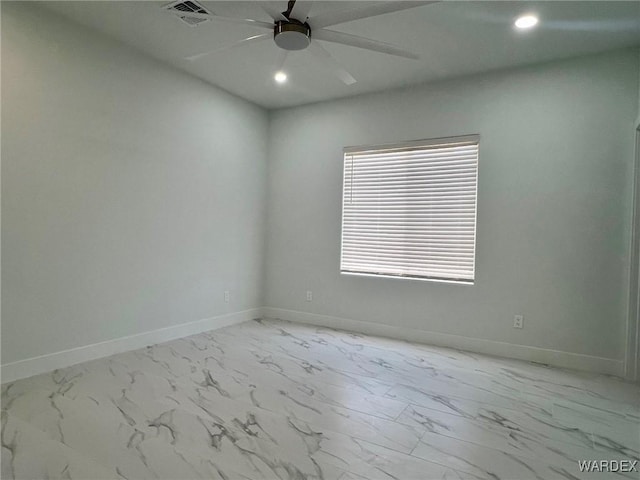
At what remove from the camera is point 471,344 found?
384cm

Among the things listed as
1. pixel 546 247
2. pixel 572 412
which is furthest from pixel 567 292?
pixel 572 412

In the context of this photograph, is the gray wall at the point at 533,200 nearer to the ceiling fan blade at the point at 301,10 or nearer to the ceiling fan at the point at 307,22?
the ceiling fan at the point at 307,22

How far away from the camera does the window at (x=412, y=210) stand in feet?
13.0

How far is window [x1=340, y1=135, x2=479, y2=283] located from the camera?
13.0 ft

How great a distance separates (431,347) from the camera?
3941mm

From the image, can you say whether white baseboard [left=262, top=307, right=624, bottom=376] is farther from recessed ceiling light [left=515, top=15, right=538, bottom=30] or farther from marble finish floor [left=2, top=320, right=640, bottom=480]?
recessed ceiling light [left=515, top=15, right=538, bottom=30]

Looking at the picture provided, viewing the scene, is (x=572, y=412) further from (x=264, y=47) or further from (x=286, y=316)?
(x=264, y=47)

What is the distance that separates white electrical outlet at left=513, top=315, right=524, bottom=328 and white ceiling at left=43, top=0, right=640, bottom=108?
8.23ft

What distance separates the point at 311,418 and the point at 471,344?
7.36ft

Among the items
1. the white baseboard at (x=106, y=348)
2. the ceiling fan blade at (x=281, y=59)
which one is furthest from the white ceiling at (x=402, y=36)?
the white baseboard at (x=106, y=348)

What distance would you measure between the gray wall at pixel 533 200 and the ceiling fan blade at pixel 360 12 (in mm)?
2151

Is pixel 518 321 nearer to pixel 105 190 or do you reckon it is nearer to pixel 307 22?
pixel 307 22

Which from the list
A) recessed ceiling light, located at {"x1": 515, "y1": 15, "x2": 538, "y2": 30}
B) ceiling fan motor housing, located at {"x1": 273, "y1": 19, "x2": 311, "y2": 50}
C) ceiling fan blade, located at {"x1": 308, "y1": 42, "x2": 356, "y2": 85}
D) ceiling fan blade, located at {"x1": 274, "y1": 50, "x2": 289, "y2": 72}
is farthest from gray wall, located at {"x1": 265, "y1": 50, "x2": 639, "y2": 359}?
ceiling fan motor housing, located at {"x1": 273, "y1": 19, "x2": 311, "y2": 50}

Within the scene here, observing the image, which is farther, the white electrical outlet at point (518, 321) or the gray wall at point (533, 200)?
the white electrical outlet at point (518, 321)
